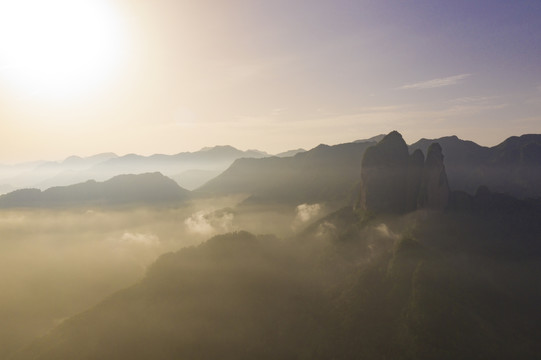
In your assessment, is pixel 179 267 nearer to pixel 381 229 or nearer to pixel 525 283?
pixel 381 229

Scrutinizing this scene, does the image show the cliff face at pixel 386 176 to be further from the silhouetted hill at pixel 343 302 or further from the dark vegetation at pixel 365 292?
the silhouetted hill at pixel 343 302

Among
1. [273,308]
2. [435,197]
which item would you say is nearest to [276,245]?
[273,308]

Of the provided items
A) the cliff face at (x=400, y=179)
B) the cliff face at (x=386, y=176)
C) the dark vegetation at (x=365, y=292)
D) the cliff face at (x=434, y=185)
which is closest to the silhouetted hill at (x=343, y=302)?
the dark vegetation at (x=365, y=292)

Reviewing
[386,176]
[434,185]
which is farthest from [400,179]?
[434,185]

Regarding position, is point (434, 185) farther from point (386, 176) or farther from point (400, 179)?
point (386, 176)

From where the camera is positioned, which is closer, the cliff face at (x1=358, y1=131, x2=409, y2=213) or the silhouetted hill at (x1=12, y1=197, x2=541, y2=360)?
the silhouetted hill at (x1=12, y1=197, x2=541, y2=360)

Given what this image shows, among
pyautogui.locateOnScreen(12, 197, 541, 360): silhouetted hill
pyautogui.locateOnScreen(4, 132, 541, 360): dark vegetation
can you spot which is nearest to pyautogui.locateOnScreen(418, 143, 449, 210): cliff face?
pyautogui.locateOnScreen(4, 132, 541, 360): dark vegetation

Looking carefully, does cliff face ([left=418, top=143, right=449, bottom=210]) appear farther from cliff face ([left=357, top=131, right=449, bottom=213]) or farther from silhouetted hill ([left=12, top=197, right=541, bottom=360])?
silhouetted hill ([left=12, top=197, right=541, bottom=360])
